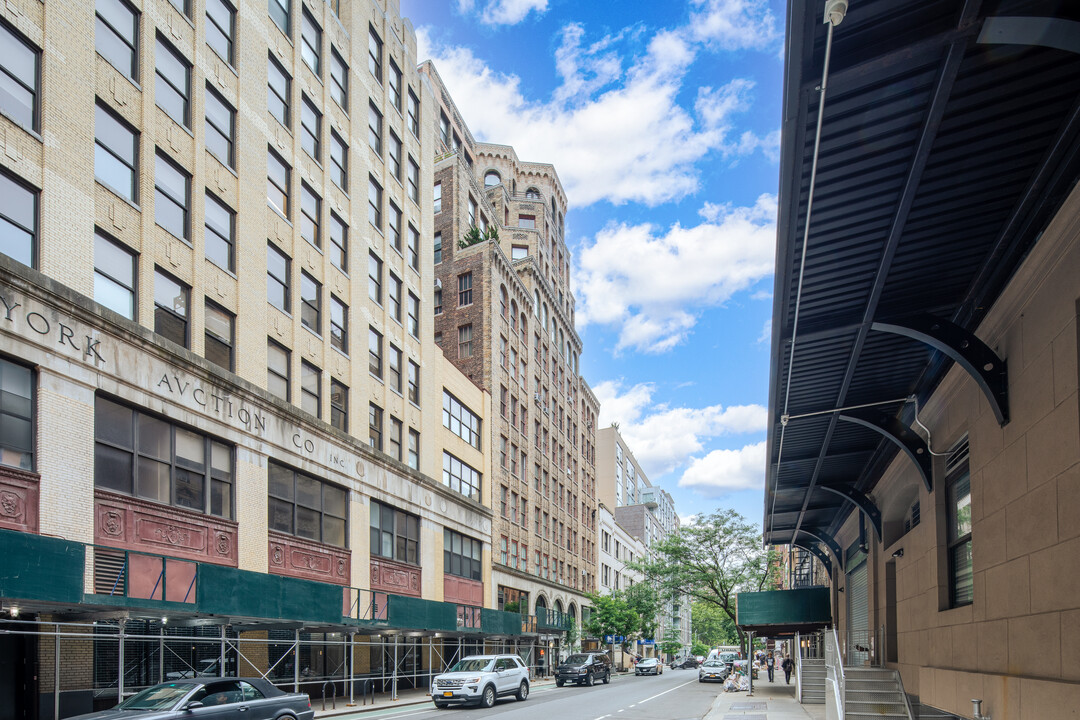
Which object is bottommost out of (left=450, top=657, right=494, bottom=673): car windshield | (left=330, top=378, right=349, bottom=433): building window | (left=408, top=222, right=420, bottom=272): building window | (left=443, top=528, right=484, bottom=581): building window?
(left=450, top=657, right=494, bottom=673): car windshield

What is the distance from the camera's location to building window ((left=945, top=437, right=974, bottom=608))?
1260cm

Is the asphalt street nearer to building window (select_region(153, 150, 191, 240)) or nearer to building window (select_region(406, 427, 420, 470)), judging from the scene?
building window (select_region(406, 427, 420, 470))

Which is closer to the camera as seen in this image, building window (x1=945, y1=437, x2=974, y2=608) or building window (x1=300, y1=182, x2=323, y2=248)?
building window (x1=945, y1=437, x2=974, y2=608)

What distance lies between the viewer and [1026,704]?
8.65 m

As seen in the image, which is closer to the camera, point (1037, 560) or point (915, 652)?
point (1037, 560)

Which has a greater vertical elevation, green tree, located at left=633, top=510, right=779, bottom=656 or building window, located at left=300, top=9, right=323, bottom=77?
building window, located at left=300, top=9, right=323, bottom=77

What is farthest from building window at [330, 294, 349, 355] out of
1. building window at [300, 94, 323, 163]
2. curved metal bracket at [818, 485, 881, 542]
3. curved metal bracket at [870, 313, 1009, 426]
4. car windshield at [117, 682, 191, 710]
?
curved metal bracket at [870, 313, 1009, 426]

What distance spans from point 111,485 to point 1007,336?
18.2 metres

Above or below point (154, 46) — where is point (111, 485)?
below

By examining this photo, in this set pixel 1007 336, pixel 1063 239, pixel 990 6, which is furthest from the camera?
pixel 1007 336

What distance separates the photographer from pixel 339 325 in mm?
32156

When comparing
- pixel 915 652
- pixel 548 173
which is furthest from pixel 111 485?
pixel 548 173

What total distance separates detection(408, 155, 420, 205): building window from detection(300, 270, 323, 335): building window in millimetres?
10855

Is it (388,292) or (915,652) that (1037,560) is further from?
(388,292)
